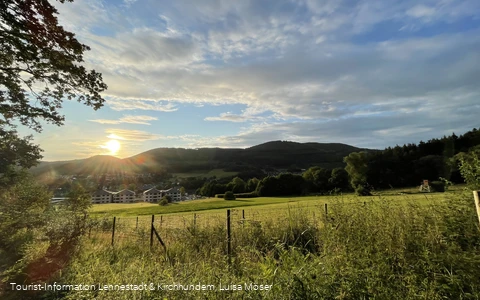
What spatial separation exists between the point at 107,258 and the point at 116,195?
93165 millimetres

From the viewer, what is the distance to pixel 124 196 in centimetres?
9294

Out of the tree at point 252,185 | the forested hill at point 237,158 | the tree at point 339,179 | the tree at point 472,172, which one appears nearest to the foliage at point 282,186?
the tree at point 252,185

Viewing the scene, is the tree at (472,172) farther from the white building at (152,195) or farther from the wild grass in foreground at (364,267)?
the white building at (152,195)

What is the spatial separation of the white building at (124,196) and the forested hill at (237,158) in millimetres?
9355

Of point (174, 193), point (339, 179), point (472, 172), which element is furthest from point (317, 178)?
point (472, 172)

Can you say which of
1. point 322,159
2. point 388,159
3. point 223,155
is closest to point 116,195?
point 223,155

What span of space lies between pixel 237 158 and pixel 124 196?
214ft

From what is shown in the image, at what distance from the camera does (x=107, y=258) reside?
7.17m

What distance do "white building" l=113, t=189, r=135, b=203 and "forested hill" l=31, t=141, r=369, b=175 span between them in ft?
30.7

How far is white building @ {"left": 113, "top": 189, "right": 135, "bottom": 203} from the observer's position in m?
90.1

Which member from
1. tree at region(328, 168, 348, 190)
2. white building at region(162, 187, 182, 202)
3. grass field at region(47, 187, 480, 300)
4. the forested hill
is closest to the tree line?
tree at region(328, 168, 348, 190)

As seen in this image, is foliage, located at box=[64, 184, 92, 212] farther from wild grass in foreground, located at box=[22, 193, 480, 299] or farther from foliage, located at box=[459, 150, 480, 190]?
foliage, located at box=[459, 150, 480, 190]

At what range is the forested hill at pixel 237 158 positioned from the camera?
12294 centimetres

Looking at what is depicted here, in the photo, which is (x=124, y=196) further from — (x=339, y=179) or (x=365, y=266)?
(x=365, y=266)
